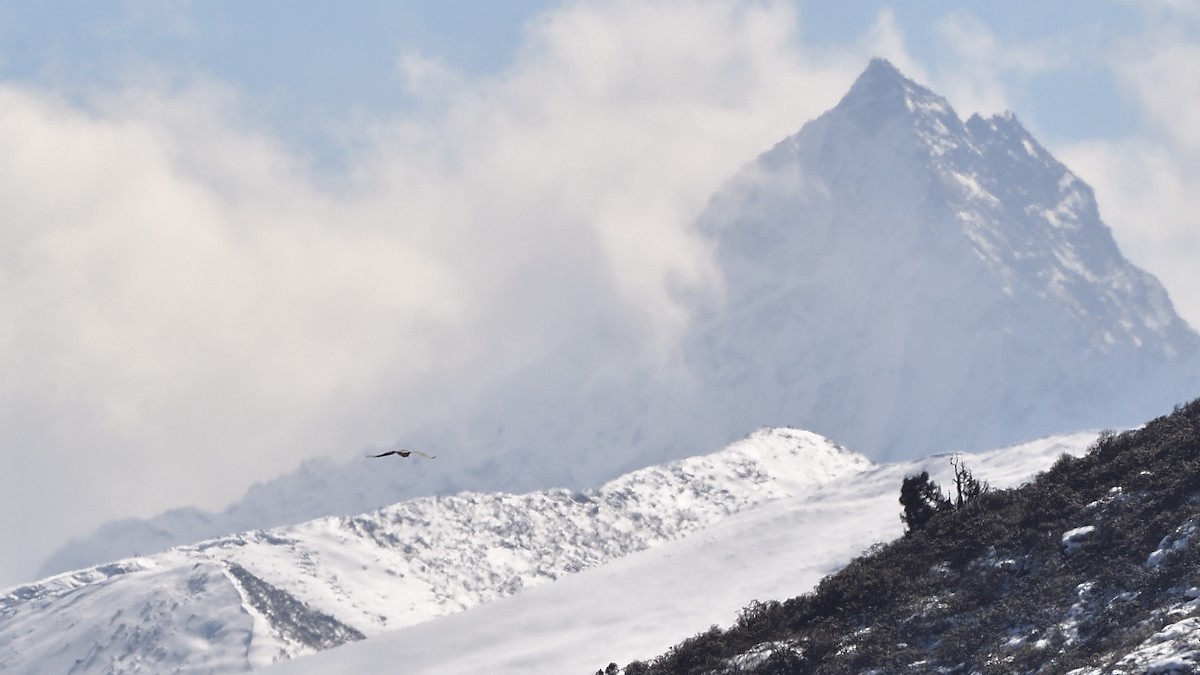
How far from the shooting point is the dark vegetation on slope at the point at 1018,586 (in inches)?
1667

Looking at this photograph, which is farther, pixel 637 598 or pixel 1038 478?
pixel 637 598

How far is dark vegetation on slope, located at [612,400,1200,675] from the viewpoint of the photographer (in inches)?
1667

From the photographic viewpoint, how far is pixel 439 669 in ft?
596

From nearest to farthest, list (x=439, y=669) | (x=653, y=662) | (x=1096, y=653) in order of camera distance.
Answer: (x=1096, y=653), (x=653, y=662), (x=439, y=669)

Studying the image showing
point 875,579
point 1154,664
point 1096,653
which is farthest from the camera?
point 875,579

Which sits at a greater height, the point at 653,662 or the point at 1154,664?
the point at 653,662

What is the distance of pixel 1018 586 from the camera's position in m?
46.5

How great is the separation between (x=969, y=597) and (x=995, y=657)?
14.4 feet

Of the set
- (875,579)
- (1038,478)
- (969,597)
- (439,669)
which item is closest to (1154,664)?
(969,597)

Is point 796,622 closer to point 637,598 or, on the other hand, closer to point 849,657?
point 849,657

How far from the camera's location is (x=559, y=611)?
195 m

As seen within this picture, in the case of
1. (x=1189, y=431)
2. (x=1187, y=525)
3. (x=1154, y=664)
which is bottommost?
(x=1154, y=664)

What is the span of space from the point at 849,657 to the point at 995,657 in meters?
4.90

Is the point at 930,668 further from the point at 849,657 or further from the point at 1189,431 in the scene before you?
the point at 1189,431
